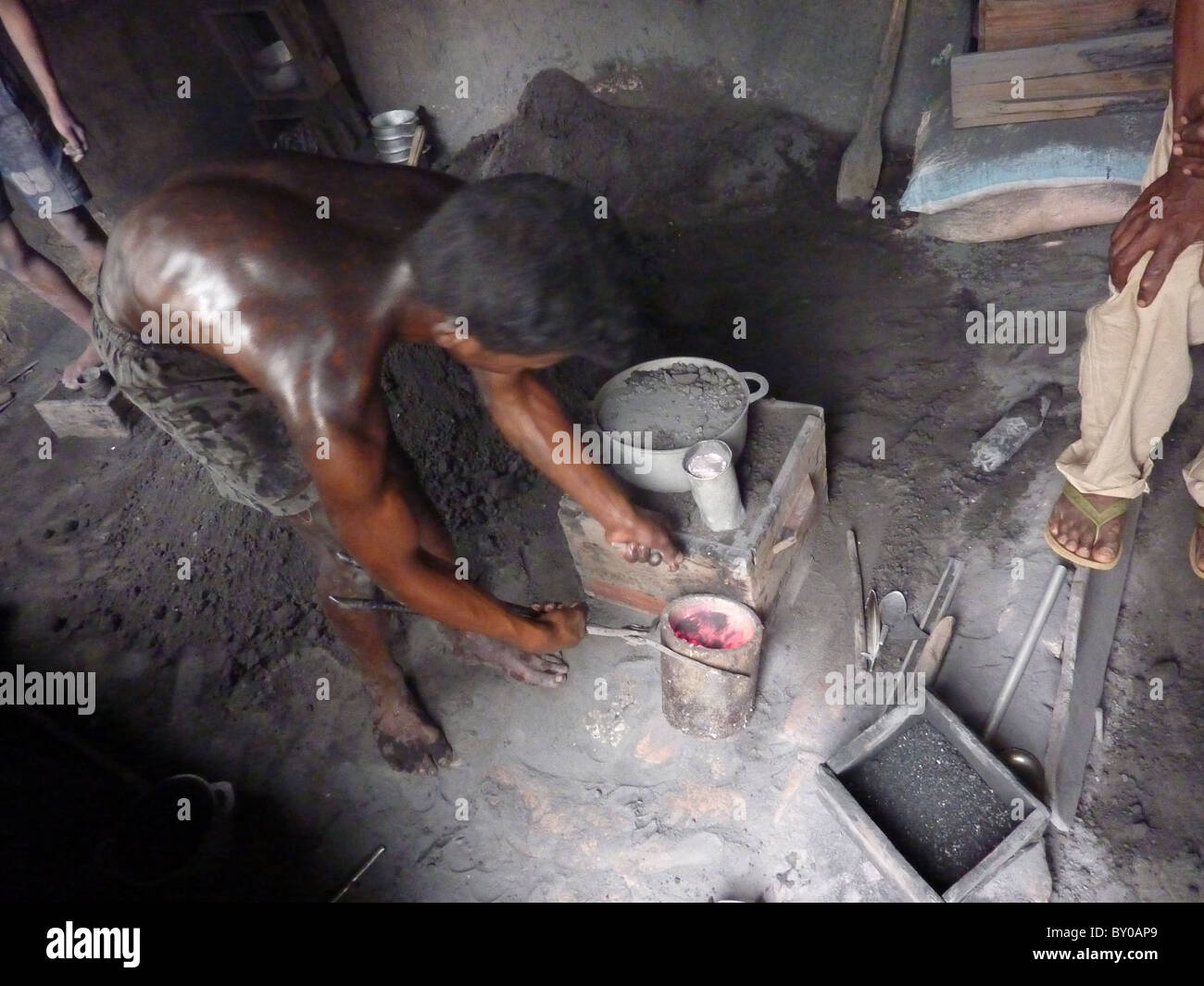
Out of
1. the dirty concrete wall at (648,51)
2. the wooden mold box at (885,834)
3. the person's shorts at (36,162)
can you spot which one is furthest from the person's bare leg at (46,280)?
the wooden mold box at (885,834)

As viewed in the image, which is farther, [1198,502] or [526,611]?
[1198,502]

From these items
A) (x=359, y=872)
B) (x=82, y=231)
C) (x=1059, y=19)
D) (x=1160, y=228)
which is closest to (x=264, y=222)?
(x=359, y=872)

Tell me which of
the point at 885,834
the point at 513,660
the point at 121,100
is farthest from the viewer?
the point at 121,100

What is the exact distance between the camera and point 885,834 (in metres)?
2.29

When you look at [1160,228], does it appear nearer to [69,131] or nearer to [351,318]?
[351,318]

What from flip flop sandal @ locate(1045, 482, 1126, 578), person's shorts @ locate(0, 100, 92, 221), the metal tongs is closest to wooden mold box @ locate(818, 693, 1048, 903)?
the metal tongs

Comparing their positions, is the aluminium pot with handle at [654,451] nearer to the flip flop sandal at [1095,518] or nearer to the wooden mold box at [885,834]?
the wooden mold box at [885,834]

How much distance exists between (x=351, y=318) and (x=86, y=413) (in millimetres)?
3300

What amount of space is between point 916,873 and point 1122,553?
1402mm
